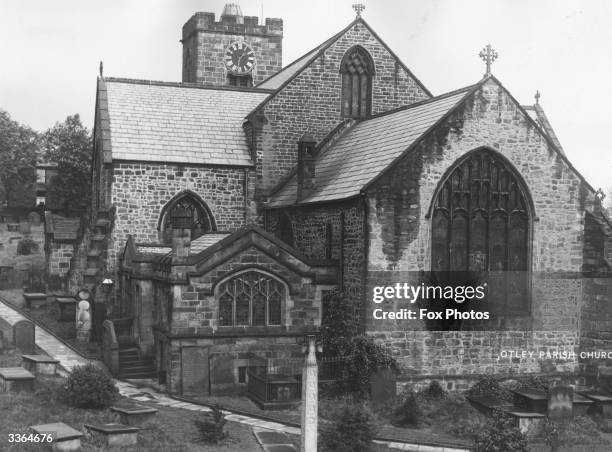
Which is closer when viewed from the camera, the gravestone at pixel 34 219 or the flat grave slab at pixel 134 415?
the flat grave slab at pixel 134 415

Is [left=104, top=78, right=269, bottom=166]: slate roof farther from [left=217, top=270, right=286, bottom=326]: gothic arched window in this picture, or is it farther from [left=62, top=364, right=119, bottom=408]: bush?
[left=62, top=364, right=119, bottom=408]: bush

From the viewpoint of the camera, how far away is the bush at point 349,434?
2170cm

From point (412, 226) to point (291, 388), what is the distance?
671 centimetres

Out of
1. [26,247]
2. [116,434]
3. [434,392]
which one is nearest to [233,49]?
[26,247]

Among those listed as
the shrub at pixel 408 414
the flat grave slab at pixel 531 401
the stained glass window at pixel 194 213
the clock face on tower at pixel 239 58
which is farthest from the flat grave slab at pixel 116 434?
the clock face on tower at pixel 239 58

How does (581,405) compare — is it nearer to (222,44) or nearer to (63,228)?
(63,228)

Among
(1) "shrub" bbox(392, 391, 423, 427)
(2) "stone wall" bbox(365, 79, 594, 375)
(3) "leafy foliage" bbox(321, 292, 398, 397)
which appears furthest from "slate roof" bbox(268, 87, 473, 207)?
(1) "shrub" bbox(392, 391, 423, 427)

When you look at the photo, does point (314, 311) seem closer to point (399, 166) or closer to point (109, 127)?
point (399, 166)

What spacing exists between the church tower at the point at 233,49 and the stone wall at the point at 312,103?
712 inches

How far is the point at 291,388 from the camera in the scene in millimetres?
26734

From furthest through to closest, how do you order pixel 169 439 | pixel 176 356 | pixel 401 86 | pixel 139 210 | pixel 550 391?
pixel 401 86
pixel 139 210
pixel 176 356
pixel 550 391
pixel 169 439

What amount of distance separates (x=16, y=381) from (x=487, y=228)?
52.3 ft

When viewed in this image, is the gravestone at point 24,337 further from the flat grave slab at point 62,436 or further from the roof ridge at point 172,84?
the roof ridge at point 172,84

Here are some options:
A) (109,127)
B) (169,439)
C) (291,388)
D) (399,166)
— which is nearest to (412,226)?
(399,166)
